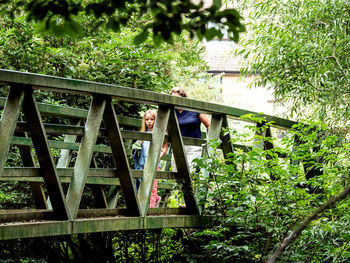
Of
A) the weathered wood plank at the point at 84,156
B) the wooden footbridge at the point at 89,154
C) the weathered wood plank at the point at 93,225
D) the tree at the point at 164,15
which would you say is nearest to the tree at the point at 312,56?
the wooden footbridge at the point at 89,154

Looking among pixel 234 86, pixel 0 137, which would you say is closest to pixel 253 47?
pixel 0 137

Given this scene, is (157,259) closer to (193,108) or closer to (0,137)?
(193,108)

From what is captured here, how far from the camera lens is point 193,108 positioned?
18.3 ft

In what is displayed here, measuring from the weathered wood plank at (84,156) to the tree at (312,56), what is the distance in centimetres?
437

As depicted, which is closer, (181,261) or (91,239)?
(181,261)

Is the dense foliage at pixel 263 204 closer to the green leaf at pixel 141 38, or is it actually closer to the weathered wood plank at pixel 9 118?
the weathered wood plank at pixel 9 118

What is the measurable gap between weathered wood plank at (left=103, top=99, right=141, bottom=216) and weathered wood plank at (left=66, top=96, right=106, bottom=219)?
122 millimetres

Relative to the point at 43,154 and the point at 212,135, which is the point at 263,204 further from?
the point at 43,154

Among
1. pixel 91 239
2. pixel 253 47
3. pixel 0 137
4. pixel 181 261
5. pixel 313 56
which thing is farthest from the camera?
pixel 253 47

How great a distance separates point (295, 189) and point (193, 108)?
1.35 m

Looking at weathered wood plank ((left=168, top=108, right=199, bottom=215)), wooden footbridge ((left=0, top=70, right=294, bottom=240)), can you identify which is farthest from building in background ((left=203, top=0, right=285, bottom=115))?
wooden footbridge ((left=0, top=70, right=294, bottom=240))

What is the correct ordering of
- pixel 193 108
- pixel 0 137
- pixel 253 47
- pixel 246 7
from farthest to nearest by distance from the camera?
pixel 246 7 < pixel 253 47 < pixel 193 108 < pixel 0 137

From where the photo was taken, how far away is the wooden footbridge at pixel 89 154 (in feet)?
13.7

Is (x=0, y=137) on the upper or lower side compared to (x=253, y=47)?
lower
